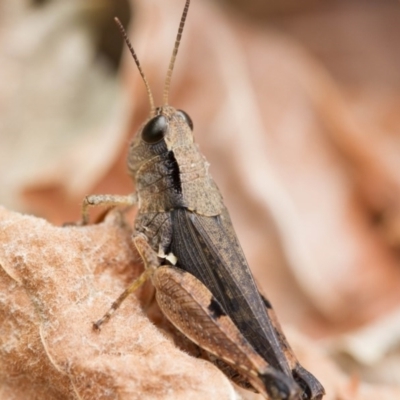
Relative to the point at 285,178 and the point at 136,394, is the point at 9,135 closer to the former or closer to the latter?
the point at 285,178

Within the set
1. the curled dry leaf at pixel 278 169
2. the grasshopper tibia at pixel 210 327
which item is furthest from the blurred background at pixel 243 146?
the grasshopper tibia at pixel 210 327

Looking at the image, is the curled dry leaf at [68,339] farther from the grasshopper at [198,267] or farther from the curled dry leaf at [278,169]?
the curled dry leaf at [278,169]

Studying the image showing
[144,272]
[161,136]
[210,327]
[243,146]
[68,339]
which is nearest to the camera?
[68,339]

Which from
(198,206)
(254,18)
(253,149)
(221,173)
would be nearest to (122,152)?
(221,173)

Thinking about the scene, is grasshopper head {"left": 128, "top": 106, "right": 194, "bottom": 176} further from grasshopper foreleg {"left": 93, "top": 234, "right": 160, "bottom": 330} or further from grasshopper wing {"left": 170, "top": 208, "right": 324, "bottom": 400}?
grasshopper foreleg {"left": 93, "top": 234, "right": 160, "bottom": 330}

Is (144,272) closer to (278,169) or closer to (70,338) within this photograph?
(70,338)

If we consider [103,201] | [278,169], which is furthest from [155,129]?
[278,169]

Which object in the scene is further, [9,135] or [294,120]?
[294,120]
